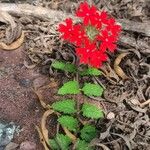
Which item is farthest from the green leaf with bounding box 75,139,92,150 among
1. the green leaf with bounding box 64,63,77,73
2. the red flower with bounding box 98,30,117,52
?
the red flower with bounding box 98,30,117,52

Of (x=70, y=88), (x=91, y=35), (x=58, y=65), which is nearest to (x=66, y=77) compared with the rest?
(x=58, y=65)

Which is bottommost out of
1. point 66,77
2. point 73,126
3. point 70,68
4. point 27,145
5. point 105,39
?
point 27,145

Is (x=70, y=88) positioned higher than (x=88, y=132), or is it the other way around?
(x=70, y=88)

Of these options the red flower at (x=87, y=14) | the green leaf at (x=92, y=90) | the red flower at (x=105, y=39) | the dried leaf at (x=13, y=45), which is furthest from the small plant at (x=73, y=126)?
the dried leaf at (x=13, y=45)

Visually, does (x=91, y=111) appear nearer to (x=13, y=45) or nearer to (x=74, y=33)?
(x=74, y=33)

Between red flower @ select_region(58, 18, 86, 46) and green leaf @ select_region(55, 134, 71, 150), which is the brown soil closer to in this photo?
green leaf @ select_region(55, 134, 71, 150)

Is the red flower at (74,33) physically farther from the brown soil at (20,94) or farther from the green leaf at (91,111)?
the brown soil at (20,94)
